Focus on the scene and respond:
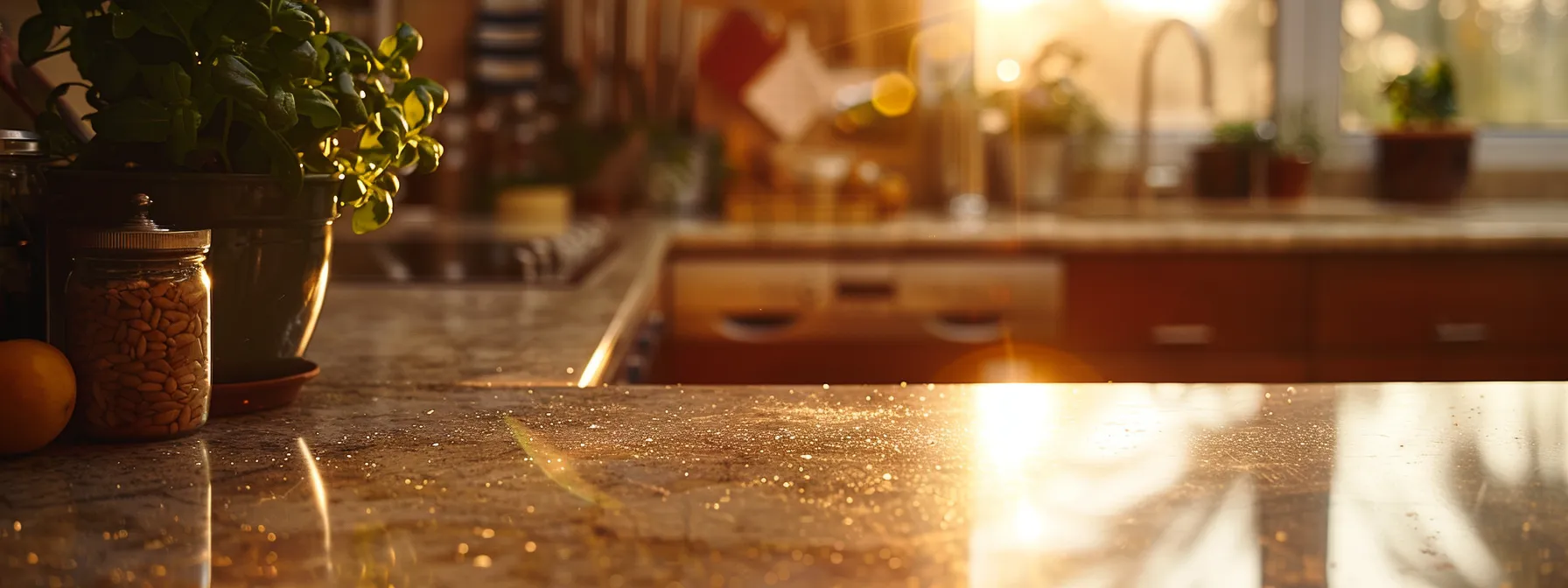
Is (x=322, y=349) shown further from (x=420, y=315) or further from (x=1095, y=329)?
(x=1095, y=329)

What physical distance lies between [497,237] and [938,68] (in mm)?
1268

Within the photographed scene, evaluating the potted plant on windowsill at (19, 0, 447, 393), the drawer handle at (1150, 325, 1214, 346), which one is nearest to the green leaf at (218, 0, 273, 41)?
the potted plant on windowsill at (19, 0, 447, 393)

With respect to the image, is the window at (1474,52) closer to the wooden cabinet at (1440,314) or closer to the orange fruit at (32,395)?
the wooden cabinet at (1440,314)

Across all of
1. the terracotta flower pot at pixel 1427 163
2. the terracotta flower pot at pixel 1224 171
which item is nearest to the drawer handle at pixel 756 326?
the terracotta flower pot at pixel 1224 171

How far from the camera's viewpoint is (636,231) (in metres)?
2.58

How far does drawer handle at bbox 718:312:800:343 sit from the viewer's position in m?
2.52

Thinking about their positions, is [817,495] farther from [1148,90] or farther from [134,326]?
[1148,90]

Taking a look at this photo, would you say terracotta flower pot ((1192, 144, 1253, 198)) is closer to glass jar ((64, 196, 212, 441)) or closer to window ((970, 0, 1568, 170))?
window ((970, 0, 1568, 170))

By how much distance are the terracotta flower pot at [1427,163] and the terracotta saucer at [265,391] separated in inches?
111

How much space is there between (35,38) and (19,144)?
60 millimetres

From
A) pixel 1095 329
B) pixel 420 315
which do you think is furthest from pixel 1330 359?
pixel 420 315

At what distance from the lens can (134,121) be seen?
2.34 feet

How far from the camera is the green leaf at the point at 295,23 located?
2.33ft

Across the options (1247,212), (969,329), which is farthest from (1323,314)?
(969,329)
